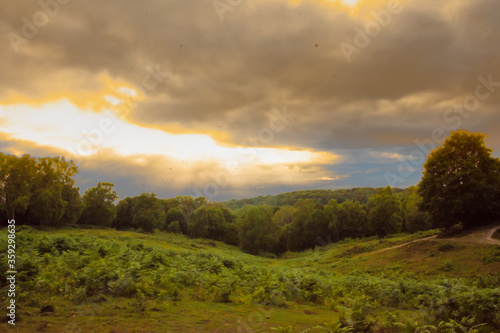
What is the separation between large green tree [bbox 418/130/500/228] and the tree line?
0.09 meters

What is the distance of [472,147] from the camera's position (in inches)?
1332

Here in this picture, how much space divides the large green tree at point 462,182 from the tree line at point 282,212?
0.09 metres

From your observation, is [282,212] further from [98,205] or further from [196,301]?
[196,301]

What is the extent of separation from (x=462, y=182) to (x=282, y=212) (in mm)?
84907

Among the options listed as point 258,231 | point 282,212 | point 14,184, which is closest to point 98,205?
point 14,184

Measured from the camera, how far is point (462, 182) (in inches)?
1299

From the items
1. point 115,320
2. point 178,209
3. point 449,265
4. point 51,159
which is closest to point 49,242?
point 115,320

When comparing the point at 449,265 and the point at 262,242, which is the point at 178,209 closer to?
the point at 262,242

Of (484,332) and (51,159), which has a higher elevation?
(51,159)

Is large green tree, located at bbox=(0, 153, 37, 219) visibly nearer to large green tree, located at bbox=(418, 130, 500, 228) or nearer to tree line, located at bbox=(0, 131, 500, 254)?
tree line, located at bbox=(0, 131, 500, 254)

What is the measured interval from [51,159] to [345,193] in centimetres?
16605

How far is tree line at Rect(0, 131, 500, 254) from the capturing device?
33.1 metres

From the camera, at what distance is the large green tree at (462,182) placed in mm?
31812
